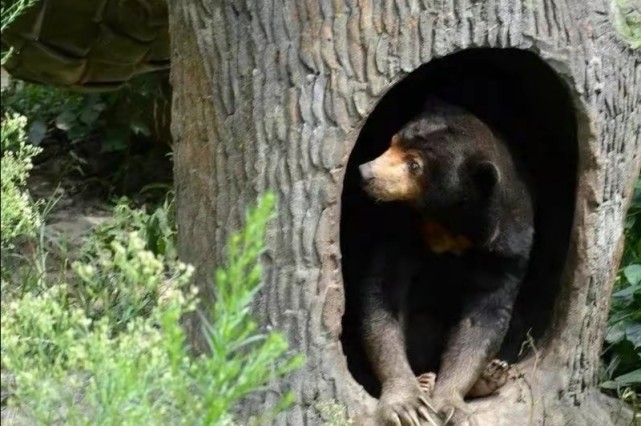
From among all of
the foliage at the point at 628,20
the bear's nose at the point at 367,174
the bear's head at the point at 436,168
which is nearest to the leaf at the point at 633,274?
the bear's head at the point at 436,168

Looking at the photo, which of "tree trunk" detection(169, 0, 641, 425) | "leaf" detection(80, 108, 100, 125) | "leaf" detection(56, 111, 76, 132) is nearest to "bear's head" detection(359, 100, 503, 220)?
"tree trunk" detection(169, 0, 641, 425)

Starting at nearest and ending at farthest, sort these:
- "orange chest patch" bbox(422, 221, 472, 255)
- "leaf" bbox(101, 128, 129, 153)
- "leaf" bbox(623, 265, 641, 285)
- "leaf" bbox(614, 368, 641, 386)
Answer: "orange chest patch" bbox(422, 221, 472, 255) < "leaf" bbox(614, 368, 641, 386) < "leaf" bbox(623, 265, 641, 285) < "leaf" bbox(101, 128, 129, 153)

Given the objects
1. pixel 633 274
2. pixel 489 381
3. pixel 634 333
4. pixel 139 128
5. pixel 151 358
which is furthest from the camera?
pixel 139 128

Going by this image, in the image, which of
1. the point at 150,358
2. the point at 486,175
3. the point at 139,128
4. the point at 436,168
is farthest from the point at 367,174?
the point at 139,128

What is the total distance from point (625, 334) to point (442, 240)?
0.91 m

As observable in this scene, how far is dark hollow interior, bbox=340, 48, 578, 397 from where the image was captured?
17.0 feet

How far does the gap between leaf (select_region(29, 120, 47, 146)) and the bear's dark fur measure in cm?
337

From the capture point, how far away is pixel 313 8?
421 centimetres

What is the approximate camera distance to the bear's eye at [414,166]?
15.6ft

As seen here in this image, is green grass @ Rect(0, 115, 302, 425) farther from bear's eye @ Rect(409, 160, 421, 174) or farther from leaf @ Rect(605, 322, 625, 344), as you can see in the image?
leaf @ Rect(605, 322, 625, 344)

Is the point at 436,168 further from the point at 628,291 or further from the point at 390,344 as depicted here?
the point at 628,291

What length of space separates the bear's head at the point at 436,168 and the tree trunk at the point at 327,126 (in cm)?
30

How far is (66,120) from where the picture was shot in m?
8.00

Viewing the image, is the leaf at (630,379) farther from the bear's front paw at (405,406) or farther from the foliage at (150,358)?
the foliage at (150,358)
